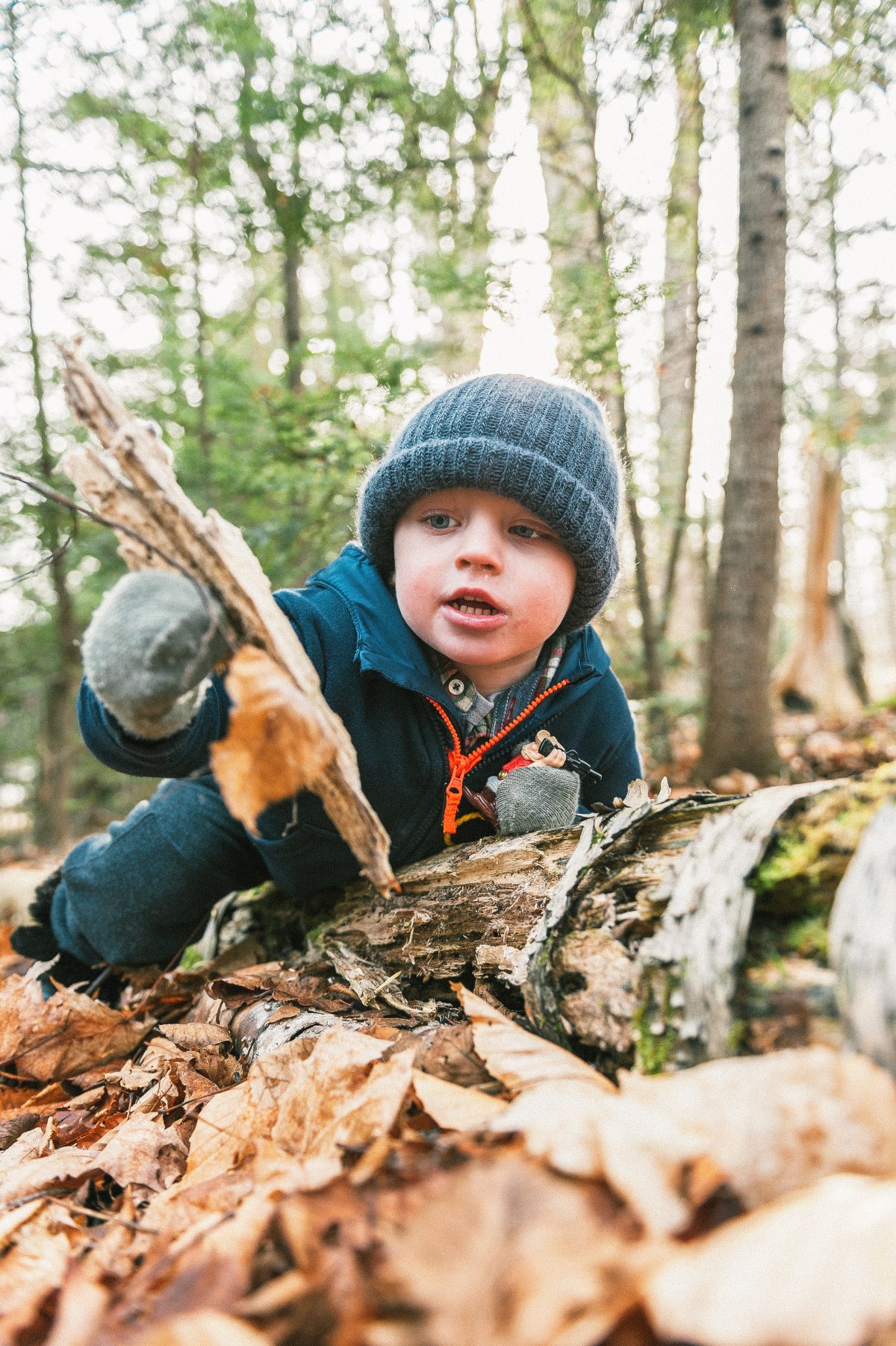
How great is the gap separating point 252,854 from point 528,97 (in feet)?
17.9

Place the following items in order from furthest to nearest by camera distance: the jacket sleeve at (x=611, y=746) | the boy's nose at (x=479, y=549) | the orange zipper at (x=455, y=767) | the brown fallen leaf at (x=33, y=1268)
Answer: the jacket sleeve at (x=611, y=746) → the orange zipper at (x=455, y=767) → the boy's nose at (x=479, y=549) → the brown fallen leaf at (x=33, y=1268)

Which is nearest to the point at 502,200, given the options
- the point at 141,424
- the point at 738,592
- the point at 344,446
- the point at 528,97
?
the point at 528,97

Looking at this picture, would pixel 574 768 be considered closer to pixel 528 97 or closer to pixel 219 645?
pixel 219 645

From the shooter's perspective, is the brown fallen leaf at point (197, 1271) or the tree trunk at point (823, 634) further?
the tree trunk at point (823, 634)

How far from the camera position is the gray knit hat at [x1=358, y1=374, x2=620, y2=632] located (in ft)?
7.54

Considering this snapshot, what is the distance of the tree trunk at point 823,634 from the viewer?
9141 mm

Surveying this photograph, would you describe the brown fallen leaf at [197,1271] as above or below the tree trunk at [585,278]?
below

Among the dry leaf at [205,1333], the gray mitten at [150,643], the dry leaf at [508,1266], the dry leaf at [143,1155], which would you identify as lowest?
the dry leaf at [143,1155]

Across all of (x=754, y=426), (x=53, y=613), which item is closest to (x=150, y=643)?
(x=754, y=426)

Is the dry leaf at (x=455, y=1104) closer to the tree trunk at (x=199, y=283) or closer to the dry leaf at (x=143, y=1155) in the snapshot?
the dry leaf at (x=143, y=1155)

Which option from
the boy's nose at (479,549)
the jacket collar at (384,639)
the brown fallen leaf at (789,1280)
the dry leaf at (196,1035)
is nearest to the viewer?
the brown fallen leaf at (789,1280)

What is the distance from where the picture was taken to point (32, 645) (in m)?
7.84

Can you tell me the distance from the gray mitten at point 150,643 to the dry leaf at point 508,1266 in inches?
35.3

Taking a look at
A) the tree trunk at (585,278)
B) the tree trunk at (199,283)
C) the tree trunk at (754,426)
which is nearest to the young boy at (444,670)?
the tree trunk at (585,278)
